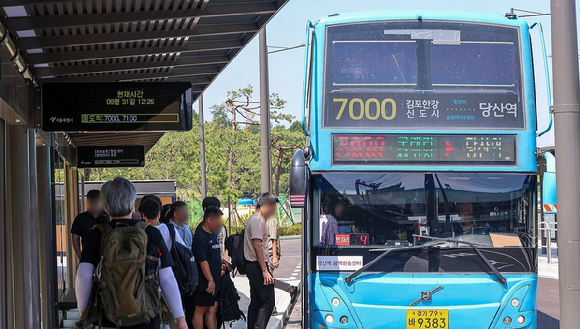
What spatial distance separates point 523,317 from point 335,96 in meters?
3.07

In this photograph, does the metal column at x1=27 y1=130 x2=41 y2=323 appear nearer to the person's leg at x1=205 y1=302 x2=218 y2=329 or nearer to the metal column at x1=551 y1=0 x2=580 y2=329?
the person's leg at x1=205 y1=302 x2=218 y2=329

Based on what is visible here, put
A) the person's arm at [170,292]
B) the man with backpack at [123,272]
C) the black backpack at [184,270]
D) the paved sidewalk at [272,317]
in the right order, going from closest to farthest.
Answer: the man with backpack at [123,272], the person's arm at [170,292], the black backpack at [184,270], the paved sidewalk at [272,317]

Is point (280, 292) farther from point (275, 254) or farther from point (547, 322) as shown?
point (547, 322)

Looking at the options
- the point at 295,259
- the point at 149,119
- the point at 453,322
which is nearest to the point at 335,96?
the point at 149,119

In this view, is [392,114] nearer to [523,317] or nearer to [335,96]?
[335,96]

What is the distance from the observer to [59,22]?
24.4 feet

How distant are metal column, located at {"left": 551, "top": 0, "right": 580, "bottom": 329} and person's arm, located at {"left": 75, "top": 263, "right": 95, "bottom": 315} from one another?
14.5 feet

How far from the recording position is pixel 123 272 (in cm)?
493

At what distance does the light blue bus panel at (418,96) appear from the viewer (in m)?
8.95

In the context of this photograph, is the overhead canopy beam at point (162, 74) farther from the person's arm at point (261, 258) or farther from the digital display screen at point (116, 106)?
the person's arm at point (261, 258)

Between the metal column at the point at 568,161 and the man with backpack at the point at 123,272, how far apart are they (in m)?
3.88

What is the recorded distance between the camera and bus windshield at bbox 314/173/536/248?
885 centimetres

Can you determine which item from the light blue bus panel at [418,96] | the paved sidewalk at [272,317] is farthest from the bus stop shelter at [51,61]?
the paved sidewalk at [272,317]

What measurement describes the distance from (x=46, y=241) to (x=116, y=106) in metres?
2.57
